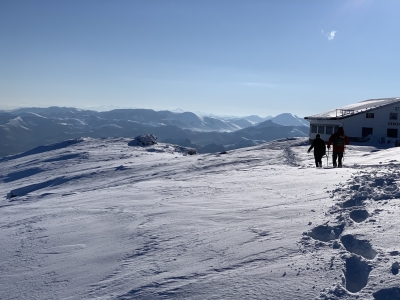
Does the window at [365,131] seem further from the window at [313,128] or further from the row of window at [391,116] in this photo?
the window at [313,128]

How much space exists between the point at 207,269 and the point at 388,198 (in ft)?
16.1

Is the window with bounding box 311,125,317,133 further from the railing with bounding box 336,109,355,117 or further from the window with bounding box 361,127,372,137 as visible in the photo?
the window with bounding box 361,127,372,137

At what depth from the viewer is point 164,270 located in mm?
5496

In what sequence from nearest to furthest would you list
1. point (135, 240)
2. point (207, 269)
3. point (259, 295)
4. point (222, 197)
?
point (259, 295), point (207, 269), point (135, 240), point (222, 197)

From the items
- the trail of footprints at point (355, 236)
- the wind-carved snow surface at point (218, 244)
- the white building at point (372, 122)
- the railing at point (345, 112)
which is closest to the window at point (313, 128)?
the white building at point (372, 122)

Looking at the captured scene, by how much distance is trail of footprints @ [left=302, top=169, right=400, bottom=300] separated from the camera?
4.50 meters

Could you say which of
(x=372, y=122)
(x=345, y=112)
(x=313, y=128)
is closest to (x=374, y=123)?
(x=372, y=122)

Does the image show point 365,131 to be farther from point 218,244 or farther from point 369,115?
point 218,244

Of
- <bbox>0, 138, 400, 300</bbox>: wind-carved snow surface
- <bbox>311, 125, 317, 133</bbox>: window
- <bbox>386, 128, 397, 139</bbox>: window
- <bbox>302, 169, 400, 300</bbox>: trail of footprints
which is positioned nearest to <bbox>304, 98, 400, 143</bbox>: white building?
<bbox>386, 128, 397, 139</bbox>: window

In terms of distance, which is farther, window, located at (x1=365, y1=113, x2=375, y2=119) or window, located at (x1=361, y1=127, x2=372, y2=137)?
window, located at (x1=361, y1=127, x2=372, y2=137)

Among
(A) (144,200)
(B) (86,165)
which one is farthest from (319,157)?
(B) (86,165)

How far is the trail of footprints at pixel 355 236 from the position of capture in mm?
4500

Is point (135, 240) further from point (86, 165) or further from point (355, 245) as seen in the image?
point (86, 165)

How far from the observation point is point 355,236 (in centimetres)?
577
